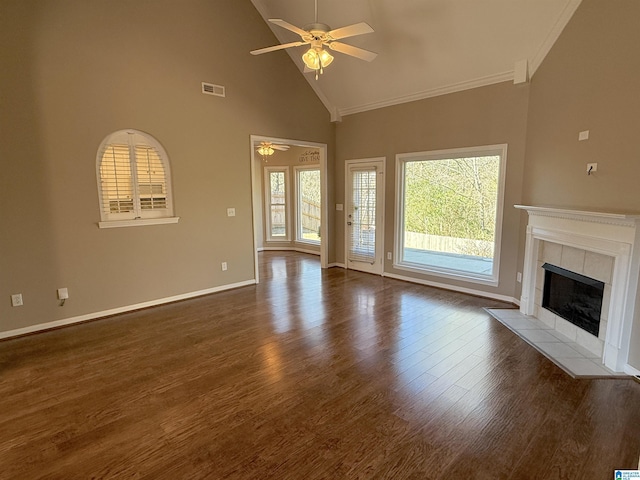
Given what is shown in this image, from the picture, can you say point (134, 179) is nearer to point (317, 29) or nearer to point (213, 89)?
point (213, 89)

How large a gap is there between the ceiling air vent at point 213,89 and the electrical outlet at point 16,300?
3378 millimetres

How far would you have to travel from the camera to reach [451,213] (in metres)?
5.90

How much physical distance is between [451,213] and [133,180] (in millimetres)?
4904

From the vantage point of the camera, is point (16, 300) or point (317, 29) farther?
point (16, 300)

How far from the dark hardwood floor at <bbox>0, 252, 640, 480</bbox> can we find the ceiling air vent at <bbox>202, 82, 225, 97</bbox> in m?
3.21

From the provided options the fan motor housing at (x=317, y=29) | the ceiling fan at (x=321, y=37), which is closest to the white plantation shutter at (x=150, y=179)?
the ceiling fan at (x=321, y=37)

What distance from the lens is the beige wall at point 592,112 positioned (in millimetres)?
2881

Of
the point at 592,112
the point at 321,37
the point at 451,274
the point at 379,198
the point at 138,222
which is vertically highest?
the point at 321,37

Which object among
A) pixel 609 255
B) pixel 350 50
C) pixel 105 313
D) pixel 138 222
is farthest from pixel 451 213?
pixel 105 313

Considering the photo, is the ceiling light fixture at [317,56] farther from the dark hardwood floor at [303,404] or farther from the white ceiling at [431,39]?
the dark hardwood floor at [303,404]

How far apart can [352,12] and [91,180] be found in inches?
156

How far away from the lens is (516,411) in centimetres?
243

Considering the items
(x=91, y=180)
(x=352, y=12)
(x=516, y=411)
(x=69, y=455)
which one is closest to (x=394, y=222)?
(x=352, y=12)

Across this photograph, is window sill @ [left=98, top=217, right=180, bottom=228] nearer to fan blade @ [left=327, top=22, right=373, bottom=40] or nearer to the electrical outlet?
the electrical outlet
